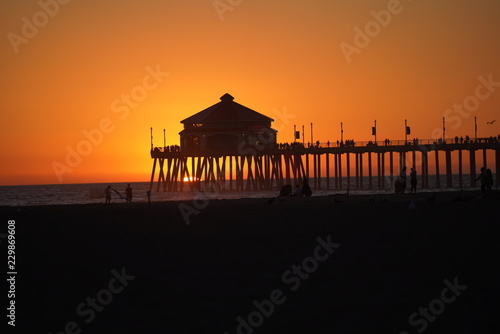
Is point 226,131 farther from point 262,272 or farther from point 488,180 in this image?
point 262,272

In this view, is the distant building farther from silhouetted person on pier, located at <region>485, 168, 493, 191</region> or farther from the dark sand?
A: the dark sand

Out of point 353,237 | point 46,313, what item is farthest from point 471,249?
point 46,313

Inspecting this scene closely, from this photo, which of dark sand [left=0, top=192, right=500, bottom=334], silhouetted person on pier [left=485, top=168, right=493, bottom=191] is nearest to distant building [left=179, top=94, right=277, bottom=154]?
silhouetted person on pier [left=485, top=168, right=493, bottom=191]

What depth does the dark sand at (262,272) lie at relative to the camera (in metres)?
12.1

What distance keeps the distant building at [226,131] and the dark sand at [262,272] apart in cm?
5086

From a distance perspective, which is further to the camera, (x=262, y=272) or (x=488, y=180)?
(x=488, y=180)

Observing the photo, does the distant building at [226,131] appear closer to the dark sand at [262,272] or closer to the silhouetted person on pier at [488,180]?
the silhouetted person on pier at [488,180]

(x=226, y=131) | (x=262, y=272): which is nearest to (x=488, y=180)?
(x=262, y=272)

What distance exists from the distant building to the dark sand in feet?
167

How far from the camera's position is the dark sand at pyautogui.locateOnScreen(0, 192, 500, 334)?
12062 mm

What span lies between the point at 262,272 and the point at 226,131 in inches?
2399

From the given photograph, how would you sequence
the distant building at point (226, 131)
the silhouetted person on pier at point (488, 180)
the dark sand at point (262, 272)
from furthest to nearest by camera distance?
the distant building at point (226, 131)
the silhouetted person on pier at point (488, 180)
the dark sand at point (262, 272)

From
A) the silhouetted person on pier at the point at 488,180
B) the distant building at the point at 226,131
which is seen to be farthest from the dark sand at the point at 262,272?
the distant building at the point at 226,131

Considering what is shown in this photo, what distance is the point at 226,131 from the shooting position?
75938mm
